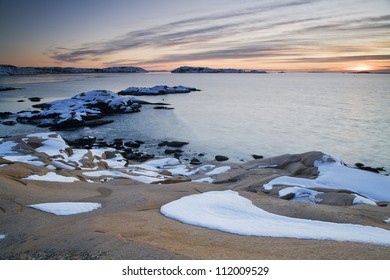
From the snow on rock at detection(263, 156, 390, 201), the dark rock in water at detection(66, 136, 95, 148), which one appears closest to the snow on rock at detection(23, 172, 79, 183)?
the snow on rock at detection(263, 156, 390, 201)

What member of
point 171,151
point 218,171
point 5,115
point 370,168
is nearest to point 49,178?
point 218,171

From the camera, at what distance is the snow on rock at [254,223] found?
3.27 m

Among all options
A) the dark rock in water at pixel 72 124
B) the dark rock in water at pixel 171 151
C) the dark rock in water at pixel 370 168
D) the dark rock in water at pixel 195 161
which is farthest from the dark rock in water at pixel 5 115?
the dark rock in water at pixel 370 168

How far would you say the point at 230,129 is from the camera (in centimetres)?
2391

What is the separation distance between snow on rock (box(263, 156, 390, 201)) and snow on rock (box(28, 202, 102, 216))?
171 inches

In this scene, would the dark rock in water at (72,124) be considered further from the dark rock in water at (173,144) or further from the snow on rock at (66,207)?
the snow on rock at (66,207)

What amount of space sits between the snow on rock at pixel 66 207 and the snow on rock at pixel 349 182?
4333 millimetres

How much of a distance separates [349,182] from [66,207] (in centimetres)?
677

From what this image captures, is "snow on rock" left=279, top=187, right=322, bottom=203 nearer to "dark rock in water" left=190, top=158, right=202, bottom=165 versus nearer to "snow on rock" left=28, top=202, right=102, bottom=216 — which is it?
"snow on rock" left=28, top=202, right=102, bottom=216

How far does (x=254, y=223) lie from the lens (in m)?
3.65

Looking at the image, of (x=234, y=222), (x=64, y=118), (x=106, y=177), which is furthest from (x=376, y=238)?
(x=64, y=118)

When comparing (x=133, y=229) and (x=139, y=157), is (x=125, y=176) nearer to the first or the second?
(x=133, y=229)

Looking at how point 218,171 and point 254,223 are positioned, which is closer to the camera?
point 254,223
